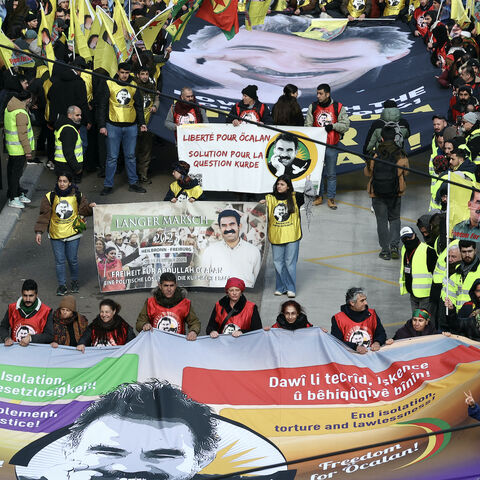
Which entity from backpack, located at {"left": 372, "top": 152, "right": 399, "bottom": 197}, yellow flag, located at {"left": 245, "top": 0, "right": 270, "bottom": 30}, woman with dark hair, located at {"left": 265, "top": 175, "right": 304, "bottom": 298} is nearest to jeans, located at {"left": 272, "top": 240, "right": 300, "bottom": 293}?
woman with dark hair, located at {"left": 265, "top": 175, "right": 304, "bottom": 298}

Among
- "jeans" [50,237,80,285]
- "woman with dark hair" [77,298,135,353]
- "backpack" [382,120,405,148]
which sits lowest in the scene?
"jeans" [50,237,80,285]

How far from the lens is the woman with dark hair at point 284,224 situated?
14.0 m

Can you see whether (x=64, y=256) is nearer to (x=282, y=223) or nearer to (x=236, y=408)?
(x=282, y=223)

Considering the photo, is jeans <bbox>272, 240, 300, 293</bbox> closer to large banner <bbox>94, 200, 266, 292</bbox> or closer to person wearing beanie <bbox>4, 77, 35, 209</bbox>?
large banner <bbox>94, 200, 266, 292</bbox>

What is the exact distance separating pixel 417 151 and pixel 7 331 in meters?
7.38

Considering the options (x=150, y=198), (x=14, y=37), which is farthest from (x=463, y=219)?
(x=14, y=37)

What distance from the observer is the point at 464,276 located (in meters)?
11.9

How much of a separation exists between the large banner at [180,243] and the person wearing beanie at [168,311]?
2.41 meters

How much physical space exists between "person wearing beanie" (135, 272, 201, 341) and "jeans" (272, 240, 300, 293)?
2446 millimetres

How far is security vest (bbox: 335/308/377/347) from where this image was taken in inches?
452

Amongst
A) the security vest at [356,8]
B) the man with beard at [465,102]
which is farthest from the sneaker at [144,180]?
the security vest at [356,8]

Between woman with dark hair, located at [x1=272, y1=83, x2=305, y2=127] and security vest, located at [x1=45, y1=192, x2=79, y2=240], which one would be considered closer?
security vest, located at [x1=45, y1=192, x2=79, y2=240]

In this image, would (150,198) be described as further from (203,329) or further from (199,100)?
(203,329)

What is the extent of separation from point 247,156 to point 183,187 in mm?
1688
